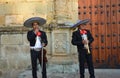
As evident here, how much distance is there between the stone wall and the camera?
10656 mm

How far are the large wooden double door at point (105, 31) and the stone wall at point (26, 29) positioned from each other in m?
0.93

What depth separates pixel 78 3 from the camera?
37.9 ft

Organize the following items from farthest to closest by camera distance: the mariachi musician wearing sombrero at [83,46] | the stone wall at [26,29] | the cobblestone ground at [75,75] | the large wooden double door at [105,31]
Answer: the large wooden double door at [105,31], the stone wall at [26,29], the cobblestone ground at [75,75], the mariachi musician wearing sombrero at [83,46]

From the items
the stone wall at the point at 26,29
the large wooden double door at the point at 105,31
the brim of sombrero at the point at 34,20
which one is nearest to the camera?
the brim of sombrero at the point at 34,20

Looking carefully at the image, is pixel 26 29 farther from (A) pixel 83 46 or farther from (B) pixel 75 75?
(A) pixel 83 46

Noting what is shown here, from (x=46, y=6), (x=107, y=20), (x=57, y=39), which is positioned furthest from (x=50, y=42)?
(x=107, y=20)

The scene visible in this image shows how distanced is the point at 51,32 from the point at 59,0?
97cm

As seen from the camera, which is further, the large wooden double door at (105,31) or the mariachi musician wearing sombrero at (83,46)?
the large wooden double door at (105,31)

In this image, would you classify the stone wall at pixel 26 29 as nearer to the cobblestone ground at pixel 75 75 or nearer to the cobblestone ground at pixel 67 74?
the cobblestone ground at pixel 67 74

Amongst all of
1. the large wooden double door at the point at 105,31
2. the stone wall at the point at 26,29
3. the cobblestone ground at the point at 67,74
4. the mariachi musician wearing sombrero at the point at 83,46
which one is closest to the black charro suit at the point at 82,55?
the mariachi musician wearing sombrero at the point at 83,46

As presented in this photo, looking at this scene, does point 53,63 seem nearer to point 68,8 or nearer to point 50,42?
point 50,42

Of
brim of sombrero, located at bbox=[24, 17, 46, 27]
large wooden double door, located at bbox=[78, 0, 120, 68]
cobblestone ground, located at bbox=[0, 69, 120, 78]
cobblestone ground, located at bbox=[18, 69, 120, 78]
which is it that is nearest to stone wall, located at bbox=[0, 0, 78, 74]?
cobblestone ground, located at bbox=[0, 69, 120, 78]

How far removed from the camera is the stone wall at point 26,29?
10.7 metres

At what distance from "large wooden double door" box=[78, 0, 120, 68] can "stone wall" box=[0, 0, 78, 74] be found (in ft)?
3.05
